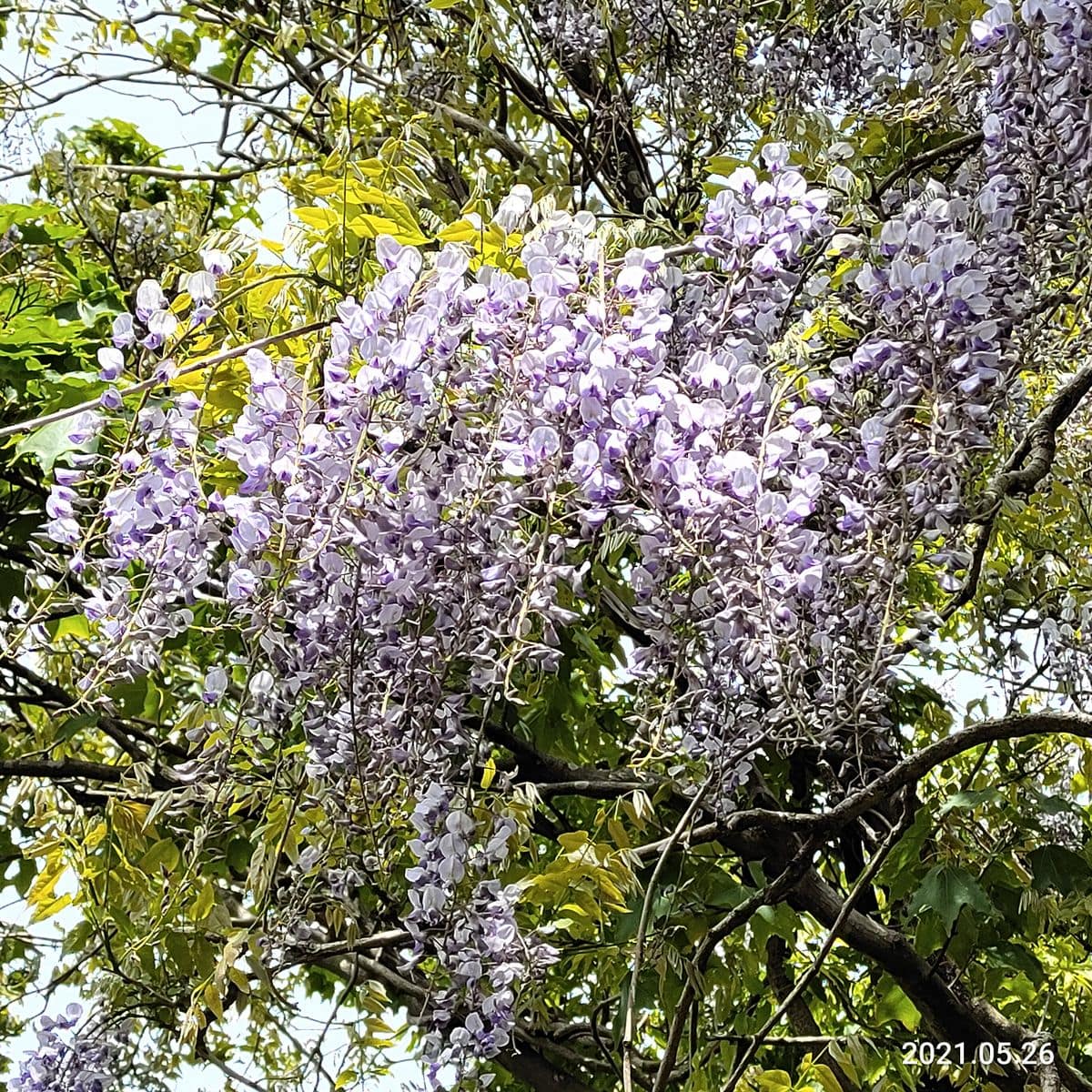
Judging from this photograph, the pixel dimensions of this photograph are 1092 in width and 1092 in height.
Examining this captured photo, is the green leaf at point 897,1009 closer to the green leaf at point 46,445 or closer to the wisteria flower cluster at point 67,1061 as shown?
the wisteria flower cluster at point 67,1061

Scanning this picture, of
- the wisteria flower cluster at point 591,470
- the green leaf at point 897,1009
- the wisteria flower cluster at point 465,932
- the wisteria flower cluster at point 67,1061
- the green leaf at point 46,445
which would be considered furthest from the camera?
the green leaf at point 897,1009

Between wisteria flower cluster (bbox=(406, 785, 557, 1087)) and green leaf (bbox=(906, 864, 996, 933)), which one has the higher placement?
green leaf (bbox=(906, 864, 996, 933))

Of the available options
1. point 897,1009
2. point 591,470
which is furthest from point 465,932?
point 897,1009

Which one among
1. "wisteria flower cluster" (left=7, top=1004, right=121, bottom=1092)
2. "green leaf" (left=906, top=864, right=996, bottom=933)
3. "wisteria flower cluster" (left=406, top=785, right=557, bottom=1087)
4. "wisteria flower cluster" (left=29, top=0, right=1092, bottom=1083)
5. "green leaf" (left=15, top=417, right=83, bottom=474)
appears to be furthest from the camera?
"green leaf" (left=906, top=864, right=996, bottom=933)

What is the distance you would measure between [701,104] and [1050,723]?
1.17m

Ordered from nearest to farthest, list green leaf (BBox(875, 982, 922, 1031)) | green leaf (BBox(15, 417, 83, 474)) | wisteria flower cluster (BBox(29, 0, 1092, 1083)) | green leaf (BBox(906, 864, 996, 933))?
wisteria flower cluster (BBox(29, 0, 1092, 1083)), green leaf (BBox(15, 417, 83, 474)), green leaf (BBox(906, 864, 996, 933)), green leaf (BBox(875, 982, 922, 1031))

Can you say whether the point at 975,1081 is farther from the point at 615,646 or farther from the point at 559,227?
the point at 559,227

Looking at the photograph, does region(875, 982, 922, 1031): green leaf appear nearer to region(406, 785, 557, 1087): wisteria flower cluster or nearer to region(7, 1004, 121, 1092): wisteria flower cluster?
region(406, 785, 557, 1087): wisteria flower cluster

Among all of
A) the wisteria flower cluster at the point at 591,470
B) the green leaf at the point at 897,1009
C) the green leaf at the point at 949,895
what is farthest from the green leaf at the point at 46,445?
the green leaf at the point at 897,1009

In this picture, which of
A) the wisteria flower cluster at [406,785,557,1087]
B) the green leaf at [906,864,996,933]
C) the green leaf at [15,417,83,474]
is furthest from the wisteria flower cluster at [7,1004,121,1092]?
the green leaf at [906,864,996,933]

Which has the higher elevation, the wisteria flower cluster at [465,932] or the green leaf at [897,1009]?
the green leaf at [897,1009]

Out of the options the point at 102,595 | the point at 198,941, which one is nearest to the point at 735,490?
the point at 102,595

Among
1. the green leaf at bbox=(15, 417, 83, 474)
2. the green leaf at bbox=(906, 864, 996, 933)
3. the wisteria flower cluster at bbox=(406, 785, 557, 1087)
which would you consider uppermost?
the green leaf at bbox=(15, 417, 83, 474)

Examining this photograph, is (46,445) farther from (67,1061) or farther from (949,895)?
(949,895)
